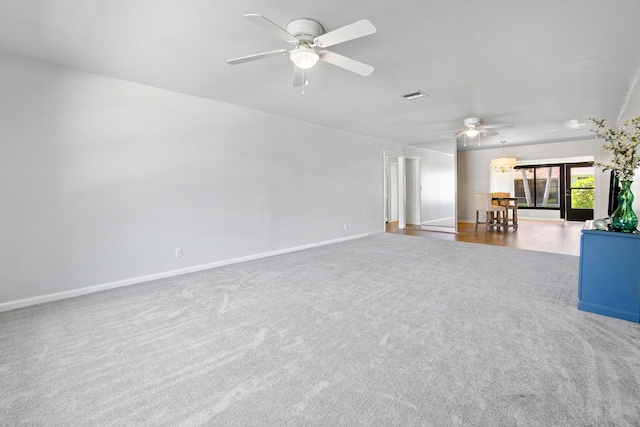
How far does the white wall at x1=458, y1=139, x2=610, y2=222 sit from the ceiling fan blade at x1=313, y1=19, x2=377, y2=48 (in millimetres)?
8988

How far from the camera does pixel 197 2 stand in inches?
82.8

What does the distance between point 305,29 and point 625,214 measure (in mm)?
3249

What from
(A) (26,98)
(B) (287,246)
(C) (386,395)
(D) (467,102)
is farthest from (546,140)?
(A) (26,98)

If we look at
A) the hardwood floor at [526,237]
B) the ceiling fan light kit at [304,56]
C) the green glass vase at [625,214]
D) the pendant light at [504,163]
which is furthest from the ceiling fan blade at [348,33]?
the pendant light at [504,163]

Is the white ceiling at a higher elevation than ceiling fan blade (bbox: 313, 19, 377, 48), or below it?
higher

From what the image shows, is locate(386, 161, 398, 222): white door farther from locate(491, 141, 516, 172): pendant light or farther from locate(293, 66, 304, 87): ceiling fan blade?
locate(293, 66, 304, 87): ceiling fan blade

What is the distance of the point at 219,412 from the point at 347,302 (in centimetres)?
162

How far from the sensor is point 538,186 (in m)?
9.98

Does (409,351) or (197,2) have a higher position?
(197,2)

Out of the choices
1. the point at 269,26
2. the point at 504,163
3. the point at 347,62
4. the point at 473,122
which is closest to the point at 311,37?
the point at 347,62

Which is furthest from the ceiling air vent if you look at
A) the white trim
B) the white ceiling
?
the white trim

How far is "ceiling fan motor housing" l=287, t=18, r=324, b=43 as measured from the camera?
2.32m

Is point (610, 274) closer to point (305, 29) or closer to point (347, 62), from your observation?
point (347, 62)

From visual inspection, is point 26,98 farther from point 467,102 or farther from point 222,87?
point 467,102
